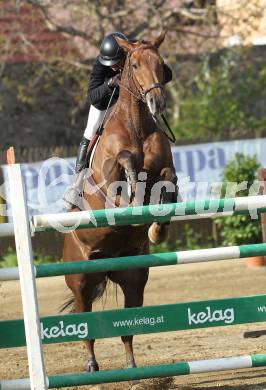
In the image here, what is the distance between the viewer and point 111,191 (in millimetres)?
6059

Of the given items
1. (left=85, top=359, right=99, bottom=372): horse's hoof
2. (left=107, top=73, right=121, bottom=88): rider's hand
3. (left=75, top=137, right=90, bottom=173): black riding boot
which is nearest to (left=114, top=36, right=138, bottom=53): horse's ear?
(left=107, top=73, right=121, bottom=88): rider's hand

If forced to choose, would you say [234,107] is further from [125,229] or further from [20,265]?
[20,265]

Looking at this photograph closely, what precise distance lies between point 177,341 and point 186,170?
6484 mm

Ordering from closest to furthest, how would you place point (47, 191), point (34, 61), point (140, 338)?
point (140, 338) < point (47, 191) < point (34, 61)

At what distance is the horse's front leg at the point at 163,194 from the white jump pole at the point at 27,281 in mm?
1609

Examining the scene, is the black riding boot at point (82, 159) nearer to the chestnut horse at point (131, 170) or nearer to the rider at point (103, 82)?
the rider at point (103, 82)

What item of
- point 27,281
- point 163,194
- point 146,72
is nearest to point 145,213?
point 27,281

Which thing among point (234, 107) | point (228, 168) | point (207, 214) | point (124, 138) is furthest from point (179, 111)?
point (207, 214)

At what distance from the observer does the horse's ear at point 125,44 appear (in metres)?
6.06

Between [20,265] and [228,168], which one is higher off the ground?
[228,168]

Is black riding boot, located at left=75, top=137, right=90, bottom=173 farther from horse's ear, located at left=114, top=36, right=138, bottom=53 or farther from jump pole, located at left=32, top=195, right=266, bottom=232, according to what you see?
jump pole, located at left=32, top=195, right=266, bottom=232

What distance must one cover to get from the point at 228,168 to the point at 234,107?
14.0 ft

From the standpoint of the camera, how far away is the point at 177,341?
759 cm

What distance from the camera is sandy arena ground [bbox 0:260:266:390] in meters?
5.79
